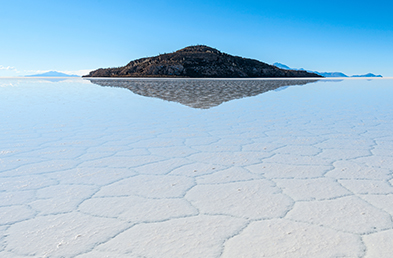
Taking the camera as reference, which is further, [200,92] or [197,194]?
[200,92]

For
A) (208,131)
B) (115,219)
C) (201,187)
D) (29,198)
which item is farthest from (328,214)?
(208,131)

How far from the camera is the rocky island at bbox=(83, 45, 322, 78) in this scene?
49281 mm

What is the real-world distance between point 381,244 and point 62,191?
1.46 meters

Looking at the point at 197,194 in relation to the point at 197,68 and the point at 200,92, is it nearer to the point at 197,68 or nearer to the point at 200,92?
the point at 200,92

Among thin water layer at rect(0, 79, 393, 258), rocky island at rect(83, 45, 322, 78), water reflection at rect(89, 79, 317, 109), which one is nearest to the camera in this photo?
thin water layer at rect(0, 79, 393, 258)

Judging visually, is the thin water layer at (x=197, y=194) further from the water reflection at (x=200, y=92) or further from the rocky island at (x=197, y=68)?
the rocky island at (x=197, y=68)

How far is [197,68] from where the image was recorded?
51.3m

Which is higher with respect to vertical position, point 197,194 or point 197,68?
point 197,68

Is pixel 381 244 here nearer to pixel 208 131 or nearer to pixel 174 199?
pixel 174 199

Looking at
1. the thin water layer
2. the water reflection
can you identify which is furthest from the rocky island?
the thin water layer

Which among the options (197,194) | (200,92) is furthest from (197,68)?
(197,194)

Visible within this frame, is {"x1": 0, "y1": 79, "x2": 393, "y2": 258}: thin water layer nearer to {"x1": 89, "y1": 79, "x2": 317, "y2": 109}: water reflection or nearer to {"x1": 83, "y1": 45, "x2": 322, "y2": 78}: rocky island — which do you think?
{"x1": 89, "y1": 79, "x2": 317, "y2": 109}: water reflection

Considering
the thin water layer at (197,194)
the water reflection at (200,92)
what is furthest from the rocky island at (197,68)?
the thin water layer at (197,194)

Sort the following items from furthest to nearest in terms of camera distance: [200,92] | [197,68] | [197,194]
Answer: [197,68], [200,92], [197,194]
